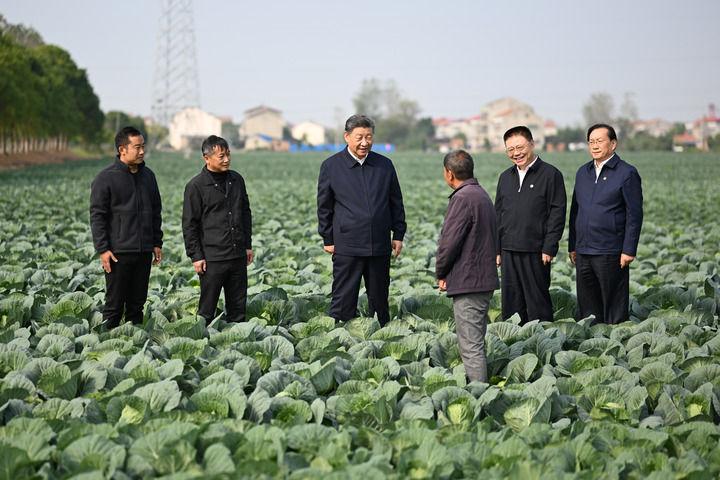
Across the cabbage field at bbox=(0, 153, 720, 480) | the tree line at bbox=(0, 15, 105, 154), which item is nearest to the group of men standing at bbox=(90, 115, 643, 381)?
the cabbage field at bbox=(0, 153, 720, 480)

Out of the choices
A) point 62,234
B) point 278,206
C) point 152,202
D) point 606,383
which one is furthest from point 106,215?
point 278,206

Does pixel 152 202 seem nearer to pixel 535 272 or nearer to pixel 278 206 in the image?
pixel 535 272

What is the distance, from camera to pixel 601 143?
496cm

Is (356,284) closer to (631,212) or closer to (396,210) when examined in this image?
(396,210)

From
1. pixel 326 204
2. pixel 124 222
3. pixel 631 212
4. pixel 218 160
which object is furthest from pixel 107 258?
pixel 631 212

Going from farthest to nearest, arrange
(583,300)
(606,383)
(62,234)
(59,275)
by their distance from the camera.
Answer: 1. (62,234)
2. (59,275)
3. (583,300)
4. (606,383)

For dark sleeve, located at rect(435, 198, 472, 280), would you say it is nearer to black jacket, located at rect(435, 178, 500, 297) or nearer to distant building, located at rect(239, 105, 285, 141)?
black jacket, located at rect(435, 178, 500, 297)

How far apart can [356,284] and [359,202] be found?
0.60 m

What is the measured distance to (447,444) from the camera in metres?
3.22

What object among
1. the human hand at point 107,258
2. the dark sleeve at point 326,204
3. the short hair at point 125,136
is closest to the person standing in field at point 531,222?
the dark sleeve at point 326,204

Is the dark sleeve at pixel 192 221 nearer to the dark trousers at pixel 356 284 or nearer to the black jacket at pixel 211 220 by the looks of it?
the black jacket at pixel 211 220

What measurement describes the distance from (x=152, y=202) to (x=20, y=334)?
1238mm

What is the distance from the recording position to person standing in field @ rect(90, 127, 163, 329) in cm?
492

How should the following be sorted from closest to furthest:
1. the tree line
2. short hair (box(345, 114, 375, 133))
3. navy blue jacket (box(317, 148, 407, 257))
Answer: short hair (box(345, 114, 375, 133))
navy blue jacket (box(317, 148, 407, 257))
the tree line
